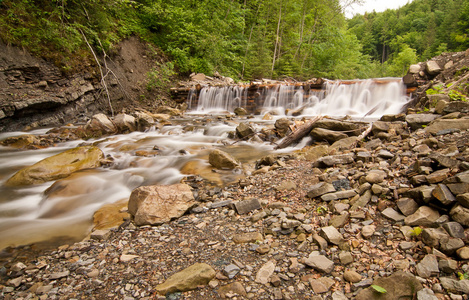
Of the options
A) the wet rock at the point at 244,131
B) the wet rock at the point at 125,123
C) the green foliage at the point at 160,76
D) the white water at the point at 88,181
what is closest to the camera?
the white water at the point at 88,181

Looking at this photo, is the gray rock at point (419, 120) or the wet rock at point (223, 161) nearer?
the gray rock at point (419, 120)

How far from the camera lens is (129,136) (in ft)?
28.1

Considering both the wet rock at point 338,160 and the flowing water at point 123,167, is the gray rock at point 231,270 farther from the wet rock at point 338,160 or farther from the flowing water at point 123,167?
the wet rock at point 338,160

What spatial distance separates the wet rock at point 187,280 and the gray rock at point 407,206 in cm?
A: 192

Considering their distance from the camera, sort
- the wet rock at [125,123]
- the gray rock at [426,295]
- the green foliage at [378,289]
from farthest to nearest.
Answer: the wet rock at [125,123] → the green foliage at [378,289] → the gray rock at [426,295]

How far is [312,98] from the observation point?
12.9 metres

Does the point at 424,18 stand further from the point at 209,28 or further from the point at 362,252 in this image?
the point at 362,252

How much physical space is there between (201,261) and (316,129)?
477cm

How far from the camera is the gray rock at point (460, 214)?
181 centimetres

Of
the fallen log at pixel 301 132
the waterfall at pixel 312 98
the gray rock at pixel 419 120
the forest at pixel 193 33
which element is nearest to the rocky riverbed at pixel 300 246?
the gray rock at pixel 419 120

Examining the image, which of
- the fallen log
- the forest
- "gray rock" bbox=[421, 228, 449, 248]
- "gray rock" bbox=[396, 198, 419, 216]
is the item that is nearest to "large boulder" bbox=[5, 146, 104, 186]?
the fallen log

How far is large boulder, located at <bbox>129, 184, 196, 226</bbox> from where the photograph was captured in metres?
3.03

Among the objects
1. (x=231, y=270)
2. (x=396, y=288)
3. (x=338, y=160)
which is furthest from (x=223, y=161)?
(x=396, y=288)

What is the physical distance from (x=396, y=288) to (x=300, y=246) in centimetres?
81
